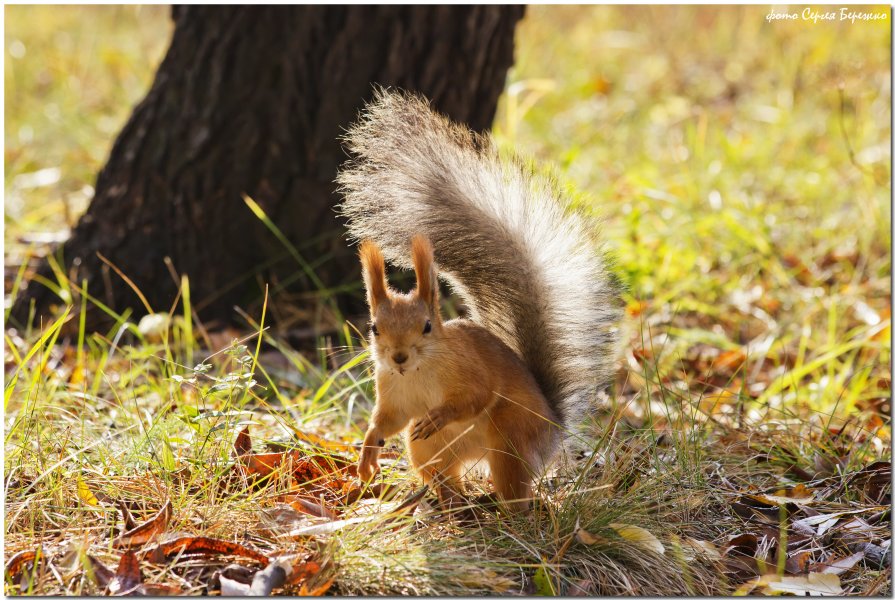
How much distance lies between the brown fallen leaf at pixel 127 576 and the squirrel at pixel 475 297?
0.42 meters

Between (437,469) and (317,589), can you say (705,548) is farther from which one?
(317,589)

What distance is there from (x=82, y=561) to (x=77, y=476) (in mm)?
312

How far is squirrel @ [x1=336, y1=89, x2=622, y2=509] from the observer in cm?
161

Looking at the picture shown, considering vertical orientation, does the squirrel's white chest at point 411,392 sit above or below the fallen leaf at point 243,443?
above

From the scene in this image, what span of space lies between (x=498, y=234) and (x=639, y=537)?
575 mm

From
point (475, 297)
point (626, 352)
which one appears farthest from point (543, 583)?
point (626, 352)

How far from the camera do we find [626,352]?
2.62 meters

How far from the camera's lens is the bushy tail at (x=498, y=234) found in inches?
67.0

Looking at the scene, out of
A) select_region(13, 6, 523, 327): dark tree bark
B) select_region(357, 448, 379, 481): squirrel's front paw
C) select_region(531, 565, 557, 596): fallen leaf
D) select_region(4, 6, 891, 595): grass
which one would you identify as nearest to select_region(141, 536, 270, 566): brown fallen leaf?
select_region(4, 6, 891, 595): grass

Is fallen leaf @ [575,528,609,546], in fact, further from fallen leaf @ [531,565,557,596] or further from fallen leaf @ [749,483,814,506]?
fallen leaf @ [749,483,814,506]

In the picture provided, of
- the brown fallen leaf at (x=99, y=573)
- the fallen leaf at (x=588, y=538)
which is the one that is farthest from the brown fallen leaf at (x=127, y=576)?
the fallen leaf at (x=588, y=538)

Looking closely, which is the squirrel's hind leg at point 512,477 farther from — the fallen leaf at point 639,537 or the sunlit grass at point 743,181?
the sunlit grass at point 743,181

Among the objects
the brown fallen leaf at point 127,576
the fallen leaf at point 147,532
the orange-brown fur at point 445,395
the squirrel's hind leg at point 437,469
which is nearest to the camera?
the brown fallen leaf at point 127,576

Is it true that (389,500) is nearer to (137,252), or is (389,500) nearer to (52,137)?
(137,252)
